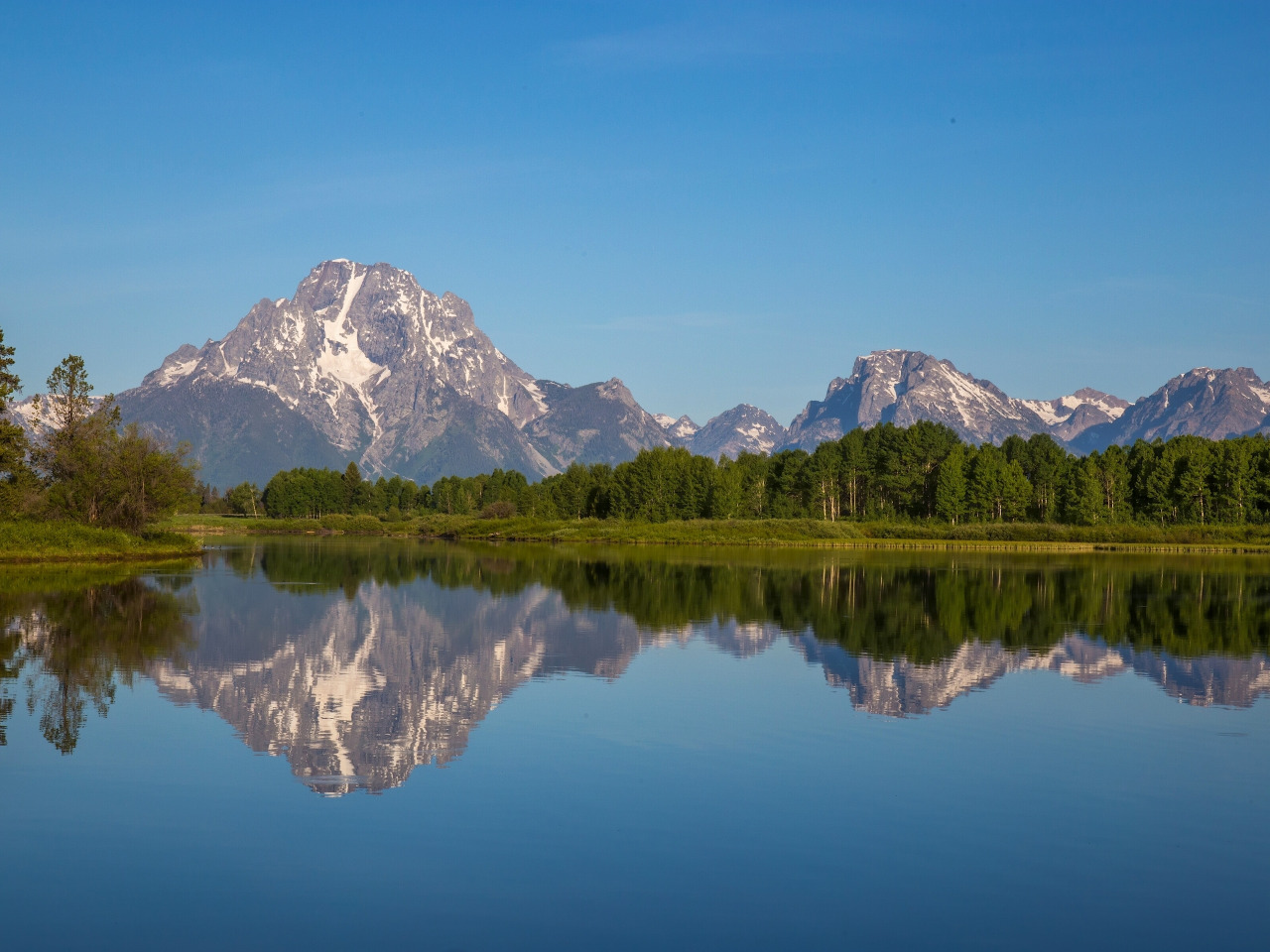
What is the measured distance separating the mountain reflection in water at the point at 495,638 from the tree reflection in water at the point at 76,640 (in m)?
0.12

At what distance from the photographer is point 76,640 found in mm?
33938

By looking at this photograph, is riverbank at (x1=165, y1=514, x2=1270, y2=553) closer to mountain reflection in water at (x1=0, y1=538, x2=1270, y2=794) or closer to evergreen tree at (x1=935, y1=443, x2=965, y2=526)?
evergreen tree at (x1=935, y1=443, x2=965, y2=526)

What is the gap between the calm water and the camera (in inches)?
502

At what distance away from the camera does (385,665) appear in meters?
30.5

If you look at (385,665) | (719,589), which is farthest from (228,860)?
(719,589)

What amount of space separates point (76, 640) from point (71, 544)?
151 ft

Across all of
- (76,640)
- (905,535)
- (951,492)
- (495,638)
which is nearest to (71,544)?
(76,640)

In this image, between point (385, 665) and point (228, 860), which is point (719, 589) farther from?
point (228, 860)

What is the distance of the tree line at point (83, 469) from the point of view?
73.3 meters

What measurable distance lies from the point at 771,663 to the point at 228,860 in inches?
807

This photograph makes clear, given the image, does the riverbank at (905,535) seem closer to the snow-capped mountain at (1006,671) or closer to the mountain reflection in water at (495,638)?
the mountain reflection in water at (495,638)

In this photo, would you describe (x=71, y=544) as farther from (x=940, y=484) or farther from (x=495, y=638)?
(x=940, y=484)

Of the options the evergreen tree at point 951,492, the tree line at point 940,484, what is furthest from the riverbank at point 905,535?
the tree line at point 940,484

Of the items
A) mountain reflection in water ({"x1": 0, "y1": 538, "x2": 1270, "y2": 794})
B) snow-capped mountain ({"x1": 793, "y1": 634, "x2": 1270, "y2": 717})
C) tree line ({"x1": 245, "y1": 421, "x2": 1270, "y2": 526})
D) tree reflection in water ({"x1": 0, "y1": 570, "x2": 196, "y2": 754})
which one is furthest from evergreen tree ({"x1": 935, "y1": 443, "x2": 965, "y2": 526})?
snow-capped mountain ({"x1": 793, "y1": 634, "x2": 1270, "y2": 717})
